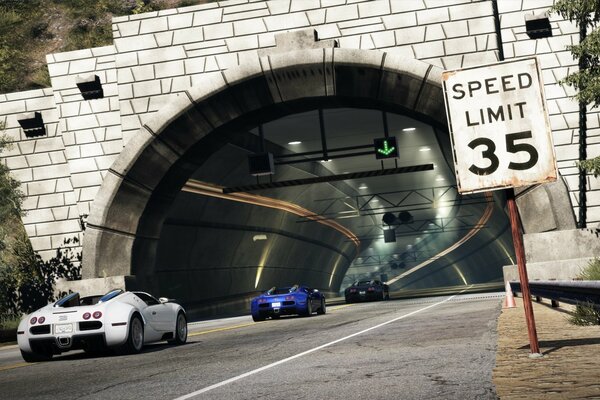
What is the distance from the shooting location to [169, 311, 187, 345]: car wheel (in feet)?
56.9

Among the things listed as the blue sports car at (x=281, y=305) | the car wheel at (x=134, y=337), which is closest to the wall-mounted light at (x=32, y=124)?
the blue sports car at (x=281, y=305)

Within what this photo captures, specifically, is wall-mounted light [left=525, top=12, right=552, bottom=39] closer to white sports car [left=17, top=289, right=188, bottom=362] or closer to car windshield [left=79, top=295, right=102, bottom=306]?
white sports car [left=17, top=289, right=188, bottom=362]

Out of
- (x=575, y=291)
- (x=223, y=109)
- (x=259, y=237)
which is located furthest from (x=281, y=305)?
(x=259, y=237)

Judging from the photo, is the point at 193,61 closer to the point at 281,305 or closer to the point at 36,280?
the point at 281,305

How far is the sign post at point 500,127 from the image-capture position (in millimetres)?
8789

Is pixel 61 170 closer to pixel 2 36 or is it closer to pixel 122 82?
pixel 122 82

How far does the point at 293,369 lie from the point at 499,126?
3.80 metres

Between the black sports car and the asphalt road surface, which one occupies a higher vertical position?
the black sports car

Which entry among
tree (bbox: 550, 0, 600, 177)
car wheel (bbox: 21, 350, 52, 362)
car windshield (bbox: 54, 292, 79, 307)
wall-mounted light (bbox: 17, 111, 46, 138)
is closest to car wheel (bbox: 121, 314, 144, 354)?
car windshield (bbox: 54, 292, 79, 307)

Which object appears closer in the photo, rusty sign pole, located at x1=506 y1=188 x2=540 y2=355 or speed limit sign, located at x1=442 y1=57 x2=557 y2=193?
speed limit sign, located at x1=442 y1=57 x2=557 y2=193

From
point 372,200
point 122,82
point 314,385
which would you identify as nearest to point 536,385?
point 314,385

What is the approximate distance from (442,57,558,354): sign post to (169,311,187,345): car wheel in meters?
9.72

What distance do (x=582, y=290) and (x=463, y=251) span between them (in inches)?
2859

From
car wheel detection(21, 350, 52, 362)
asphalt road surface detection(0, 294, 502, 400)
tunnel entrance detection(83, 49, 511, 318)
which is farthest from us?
tunnel entrance detection(83, 49, 511, 318)
